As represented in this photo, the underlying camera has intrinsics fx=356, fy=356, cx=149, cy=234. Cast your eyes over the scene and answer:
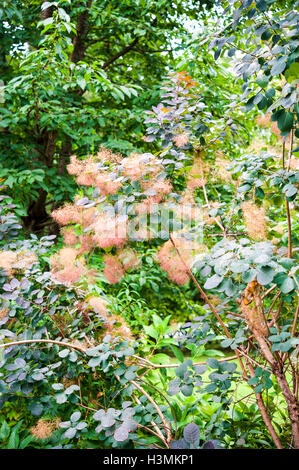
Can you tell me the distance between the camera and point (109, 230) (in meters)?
1.30

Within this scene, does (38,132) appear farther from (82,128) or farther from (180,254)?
(180,254)

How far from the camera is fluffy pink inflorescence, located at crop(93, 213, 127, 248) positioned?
1.26 m

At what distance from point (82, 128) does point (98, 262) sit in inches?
Result: 43.7

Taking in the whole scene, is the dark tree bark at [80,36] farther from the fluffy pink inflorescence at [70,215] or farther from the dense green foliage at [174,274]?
the fluffy pink inflorescence at [70,215]

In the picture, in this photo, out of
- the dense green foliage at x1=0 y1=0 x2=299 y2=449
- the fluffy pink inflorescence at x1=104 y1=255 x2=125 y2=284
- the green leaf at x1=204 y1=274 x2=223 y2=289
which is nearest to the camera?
the green leaf at x1=204 y1=274 x2=223 y2=289

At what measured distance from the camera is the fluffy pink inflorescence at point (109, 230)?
126 cm

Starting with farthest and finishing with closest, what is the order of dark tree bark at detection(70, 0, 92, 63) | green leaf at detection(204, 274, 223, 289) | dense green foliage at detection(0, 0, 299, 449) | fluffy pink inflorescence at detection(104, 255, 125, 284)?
dark tree bark at detection(70, 0, 92, 63) → fluffy pink inflorescence at detection(104, 255, 125, 284) → dense green foliage at detection(0, 0, 299, 449) → green leaf at detection(204, 274, 223, 289)

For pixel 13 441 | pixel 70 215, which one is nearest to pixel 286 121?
pixel 70 215

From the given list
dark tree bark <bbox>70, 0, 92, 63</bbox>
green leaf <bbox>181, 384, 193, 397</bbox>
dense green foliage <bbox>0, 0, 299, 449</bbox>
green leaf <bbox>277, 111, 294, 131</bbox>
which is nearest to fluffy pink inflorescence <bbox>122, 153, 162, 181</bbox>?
dense green foliage <bbox>0, 0, 299, 449</bbox>

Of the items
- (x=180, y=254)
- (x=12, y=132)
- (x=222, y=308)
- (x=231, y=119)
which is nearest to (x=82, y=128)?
(x=12, y=132)

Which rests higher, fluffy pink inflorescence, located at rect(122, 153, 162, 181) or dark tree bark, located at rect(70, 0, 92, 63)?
dark tree bark, located at rect(70, 0, 92, 63)

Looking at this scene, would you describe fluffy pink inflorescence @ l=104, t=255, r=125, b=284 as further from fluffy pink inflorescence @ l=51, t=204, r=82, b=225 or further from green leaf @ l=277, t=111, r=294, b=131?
green leaf @ l=277, t=111, r=294, b=131

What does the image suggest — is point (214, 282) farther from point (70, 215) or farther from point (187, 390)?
point (70, 215)

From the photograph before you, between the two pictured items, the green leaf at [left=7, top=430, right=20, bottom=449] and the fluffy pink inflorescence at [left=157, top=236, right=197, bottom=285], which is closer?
the fluffy pink inflorescence at [left=157, top=236, right=197, bottom=285]
